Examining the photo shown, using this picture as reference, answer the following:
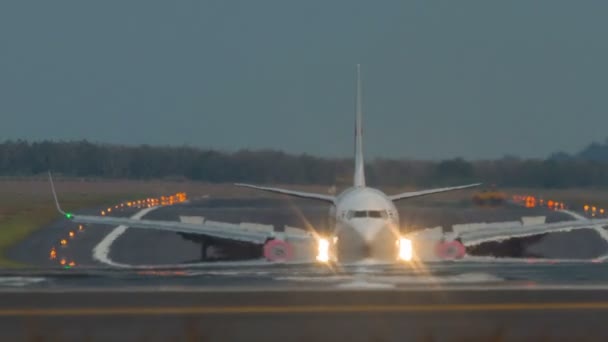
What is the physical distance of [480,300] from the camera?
1852 cm

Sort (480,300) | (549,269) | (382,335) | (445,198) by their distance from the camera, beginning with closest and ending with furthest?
(382,335), (480,300), (549,269), (445,198)

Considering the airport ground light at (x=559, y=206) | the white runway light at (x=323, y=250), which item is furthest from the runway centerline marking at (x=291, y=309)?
the airport ground light at (x=559, y=206)

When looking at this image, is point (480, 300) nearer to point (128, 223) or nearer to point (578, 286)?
point (578, 286)

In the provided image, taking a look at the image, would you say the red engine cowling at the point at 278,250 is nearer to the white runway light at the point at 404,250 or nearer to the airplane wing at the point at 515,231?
the white runway light at the point at 404,250

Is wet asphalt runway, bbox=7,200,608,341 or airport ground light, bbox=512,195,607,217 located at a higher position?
airport ground light, bbox=512,195,607,217

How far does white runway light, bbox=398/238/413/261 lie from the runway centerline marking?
2092 centimetres

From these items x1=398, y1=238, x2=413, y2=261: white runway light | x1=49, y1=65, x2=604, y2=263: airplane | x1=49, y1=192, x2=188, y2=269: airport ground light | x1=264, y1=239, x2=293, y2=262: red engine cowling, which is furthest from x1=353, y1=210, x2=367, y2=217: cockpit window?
x1=49, y1=192, x2=188, y2=269: airport ground light

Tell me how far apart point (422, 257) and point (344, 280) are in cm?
2097

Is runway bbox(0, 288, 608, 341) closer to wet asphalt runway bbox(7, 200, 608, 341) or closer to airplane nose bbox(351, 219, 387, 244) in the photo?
wet asphalt runway bbox(7, 200, 608, 341)

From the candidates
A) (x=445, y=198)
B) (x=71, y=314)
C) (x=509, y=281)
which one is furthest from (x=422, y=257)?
(x=445, y=198)

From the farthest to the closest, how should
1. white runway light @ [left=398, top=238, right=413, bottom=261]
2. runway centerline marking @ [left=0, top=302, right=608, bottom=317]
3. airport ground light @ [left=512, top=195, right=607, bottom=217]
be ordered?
airport ground light @ [left=512, top=195, right=607, bottom=217] < white runway light @ [left=398, top=238, right=413, bottom=261] < runway centerline marking @ [left=0, top=302, right=608, bottom=317]

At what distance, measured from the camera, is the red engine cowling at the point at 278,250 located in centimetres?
4278

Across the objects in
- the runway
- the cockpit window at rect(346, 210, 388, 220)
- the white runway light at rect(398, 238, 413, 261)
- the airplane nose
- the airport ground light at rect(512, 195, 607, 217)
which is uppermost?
the airport ground light at rect(512, 195, 607, 217)

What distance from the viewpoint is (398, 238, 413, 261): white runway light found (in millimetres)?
39000
